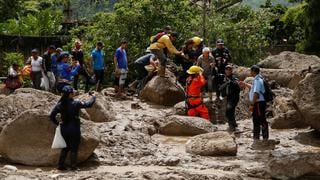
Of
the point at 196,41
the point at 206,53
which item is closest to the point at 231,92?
the point at 206,53

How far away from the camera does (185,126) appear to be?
13258mm

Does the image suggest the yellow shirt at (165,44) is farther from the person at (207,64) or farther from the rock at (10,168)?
the rock at (10,168)

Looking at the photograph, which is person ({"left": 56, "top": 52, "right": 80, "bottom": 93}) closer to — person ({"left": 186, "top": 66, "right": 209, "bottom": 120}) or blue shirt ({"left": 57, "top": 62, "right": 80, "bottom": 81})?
blue shirt ({"left": 57, "top": 62, "right": 80, "bottom": 81})

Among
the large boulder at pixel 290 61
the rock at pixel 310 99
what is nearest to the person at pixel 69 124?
the rock at pixel 310 99

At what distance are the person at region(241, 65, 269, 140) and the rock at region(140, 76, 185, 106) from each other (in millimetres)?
3927

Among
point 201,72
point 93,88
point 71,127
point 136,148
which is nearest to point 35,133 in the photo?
point 71,127

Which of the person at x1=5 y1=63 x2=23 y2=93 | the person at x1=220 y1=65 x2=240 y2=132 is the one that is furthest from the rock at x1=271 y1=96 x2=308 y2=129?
the person at x1=5 y1=63 x2=23 y2=93

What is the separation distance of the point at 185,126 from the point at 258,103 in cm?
186

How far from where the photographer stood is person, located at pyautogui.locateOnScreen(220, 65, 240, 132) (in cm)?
1352

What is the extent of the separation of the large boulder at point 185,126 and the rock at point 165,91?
280 centimetres

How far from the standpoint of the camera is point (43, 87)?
15.8 meters

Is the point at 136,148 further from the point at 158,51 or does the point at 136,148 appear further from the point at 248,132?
the point at 158,51

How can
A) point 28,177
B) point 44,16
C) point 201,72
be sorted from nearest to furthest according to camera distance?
point 28,177, point 201,72, point 44,16

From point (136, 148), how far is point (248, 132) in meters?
3.42
